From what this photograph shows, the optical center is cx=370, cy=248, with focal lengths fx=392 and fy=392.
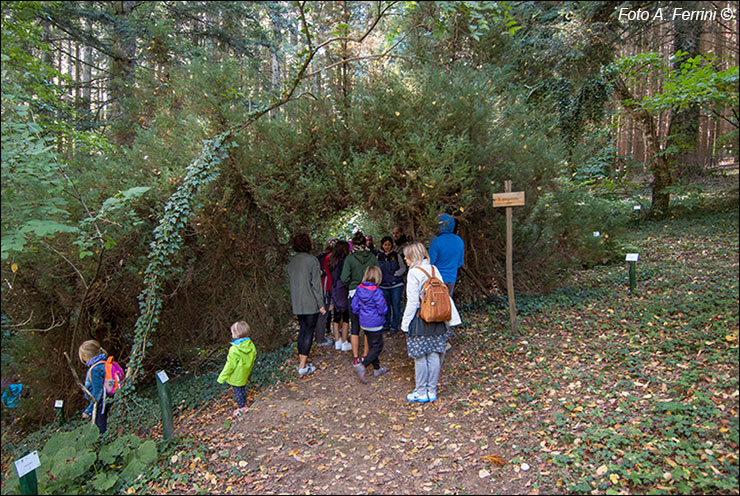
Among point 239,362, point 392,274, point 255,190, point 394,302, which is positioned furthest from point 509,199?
point 239,362

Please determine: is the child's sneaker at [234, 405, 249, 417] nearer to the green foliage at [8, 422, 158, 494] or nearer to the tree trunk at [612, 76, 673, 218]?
the green foliage at [8, 422, 158, 494]

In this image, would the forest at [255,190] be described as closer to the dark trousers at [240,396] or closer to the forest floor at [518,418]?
the forest floor at [518,418]

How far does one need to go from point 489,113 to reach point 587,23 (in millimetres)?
6023

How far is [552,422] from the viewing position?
389 centimetres

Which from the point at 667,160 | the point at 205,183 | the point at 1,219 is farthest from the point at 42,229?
the point at 667,160

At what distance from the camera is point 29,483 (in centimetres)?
313

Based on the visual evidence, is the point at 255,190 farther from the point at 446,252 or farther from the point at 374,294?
the point at 446,252

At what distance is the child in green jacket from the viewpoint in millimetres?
4871

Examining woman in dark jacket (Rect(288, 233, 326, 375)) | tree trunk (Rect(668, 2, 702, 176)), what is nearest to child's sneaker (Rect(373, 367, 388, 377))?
woman in dark jacket (Rect(288, 233, 326, 375))

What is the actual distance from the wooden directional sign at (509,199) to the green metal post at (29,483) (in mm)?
5732

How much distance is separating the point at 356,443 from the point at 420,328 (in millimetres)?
1385

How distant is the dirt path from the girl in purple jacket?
479mm

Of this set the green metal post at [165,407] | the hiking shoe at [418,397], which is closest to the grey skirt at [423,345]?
the hiking shoe at [418,397]

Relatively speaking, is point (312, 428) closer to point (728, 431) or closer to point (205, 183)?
point (205, 183)
